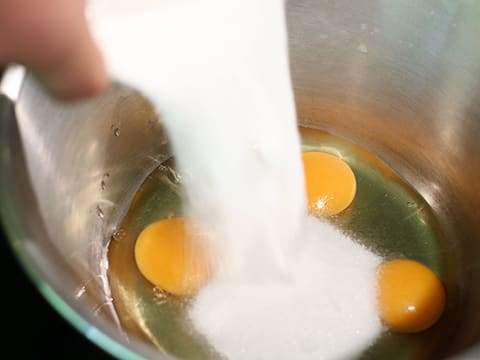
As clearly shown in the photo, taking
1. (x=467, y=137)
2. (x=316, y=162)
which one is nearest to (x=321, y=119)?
(x=316, y=162)

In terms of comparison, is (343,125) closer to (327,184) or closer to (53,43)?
(327,184)

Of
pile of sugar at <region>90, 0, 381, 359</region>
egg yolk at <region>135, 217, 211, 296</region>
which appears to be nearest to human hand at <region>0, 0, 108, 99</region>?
pile of sugar at <region>90, 0, 381, 359</region>

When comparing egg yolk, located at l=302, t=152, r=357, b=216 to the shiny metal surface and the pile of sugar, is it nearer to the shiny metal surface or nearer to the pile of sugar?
the pile of sugar

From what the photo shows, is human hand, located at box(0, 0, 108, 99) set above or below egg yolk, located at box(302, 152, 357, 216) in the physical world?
above

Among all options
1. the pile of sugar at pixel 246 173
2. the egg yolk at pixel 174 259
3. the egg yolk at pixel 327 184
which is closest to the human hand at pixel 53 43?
the pile of sugar at pixel 246 173

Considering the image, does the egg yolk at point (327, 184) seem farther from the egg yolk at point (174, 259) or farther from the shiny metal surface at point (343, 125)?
the egg yolk at point (174, 259)

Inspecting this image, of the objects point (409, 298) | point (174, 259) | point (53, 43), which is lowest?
point (409, 298)

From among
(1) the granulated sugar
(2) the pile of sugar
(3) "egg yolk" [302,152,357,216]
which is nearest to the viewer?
(2) the pile of sugar

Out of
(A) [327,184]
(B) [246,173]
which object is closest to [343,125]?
(A) [327,184]
